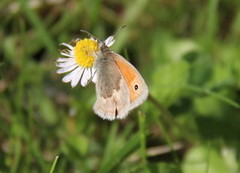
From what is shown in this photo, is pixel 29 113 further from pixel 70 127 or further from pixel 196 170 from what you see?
pixel 196 170

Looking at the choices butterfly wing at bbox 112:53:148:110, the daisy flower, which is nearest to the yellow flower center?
the daisy flower

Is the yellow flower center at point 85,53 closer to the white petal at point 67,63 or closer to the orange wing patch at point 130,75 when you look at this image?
the white petal at point 67,63

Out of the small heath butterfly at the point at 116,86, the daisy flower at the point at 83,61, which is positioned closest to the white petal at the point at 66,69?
the daisy flower at the point at 83,61

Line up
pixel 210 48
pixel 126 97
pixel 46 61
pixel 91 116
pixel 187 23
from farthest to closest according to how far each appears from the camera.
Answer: pixel 187 23 → pixel 46 61 → pixel 210 48 → pixel 91 116 → pixel 126 97

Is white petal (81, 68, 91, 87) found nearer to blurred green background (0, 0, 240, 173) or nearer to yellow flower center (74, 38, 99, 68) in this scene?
yellow flower center (74, 38, 99, 68)

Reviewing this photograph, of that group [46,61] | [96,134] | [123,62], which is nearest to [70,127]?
[96,134]

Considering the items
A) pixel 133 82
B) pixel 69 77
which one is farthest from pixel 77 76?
pixel 133 82

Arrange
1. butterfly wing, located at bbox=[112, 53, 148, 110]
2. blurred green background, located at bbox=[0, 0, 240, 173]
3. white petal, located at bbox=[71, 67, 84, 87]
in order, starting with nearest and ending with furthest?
butterfly wing, located at bbox=[112, 53, 148, 110] → white petal, located at bbox=[71, 67, 84, 87] → blurred green background, located at bbox=[0, 0, 240, 173]
